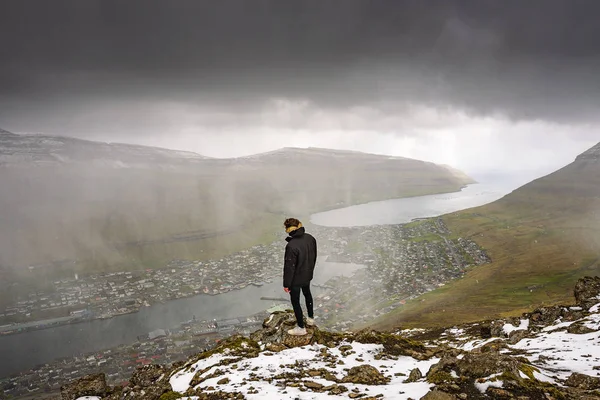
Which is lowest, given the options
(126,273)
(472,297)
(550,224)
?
(126,273)

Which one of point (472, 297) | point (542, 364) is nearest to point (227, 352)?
point (542, 364)

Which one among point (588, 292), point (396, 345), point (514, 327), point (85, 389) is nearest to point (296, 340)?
point (396, 345)

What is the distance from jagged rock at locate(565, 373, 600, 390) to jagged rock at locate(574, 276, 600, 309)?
14322mm

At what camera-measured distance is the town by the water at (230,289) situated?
6475 cm

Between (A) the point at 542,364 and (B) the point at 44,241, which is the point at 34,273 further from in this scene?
(A) the point at 542,364

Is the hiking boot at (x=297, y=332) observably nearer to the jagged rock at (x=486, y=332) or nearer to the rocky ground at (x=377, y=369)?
the rocky ground at (x=377, y=369)

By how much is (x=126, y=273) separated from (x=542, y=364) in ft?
482

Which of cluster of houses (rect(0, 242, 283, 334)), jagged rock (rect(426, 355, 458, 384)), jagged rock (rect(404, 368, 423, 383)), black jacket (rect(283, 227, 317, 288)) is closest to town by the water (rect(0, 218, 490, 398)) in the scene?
cluster of houses (rect(0, 242, 283, 334))

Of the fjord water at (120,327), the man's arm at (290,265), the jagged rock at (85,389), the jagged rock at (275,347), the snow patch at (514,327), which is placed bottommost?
the fjord water at (120,327)

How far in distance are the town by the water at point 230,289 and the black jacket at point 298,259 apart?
190 feet

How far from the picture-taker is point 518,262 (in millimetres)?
98750

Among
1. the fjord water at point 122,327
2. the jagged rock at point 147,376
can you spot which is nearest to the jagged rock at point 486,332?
the jagged rock at point 147,376

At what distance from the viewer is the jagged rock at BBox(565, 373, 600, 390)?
909cm

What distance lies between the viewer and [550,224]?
488ft
